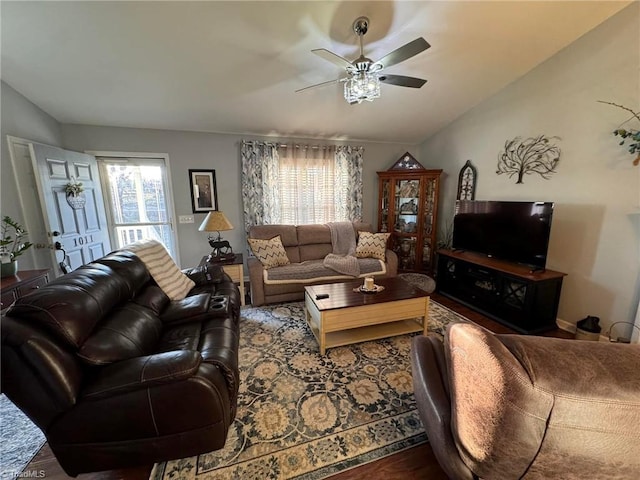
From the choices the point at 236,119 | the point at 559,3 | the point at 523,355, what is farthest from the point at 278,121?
the point at 523,355

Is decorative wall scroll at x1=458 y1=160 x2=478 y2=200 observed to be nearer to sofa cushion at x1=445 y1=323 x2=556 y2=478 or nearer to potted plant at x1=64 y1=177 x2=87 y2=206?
sofa cushion at x1=445 y1=323 x2=556 y2=478

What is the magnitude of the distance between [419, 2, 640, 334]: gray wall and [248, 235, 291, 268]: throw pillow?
10.2 feet

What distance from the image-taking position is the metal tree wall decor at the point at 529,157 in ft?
9.35

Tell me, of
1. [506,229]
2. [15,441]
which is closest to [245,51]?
[15,441]

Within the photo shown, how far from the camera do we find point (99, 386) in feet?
3.85

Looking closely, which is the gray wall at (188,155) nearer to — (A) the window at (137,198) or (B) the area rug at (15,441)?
(A) the window at (137,198)

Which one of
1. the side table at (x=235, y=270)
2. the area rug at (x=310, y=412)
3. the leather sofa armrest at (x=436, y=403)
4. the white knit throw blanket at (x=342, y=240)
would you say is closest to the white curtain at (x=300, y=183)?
the white knit throw blanket at (x=342, y=240)

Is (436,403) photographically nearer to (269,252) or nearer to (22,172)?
(269,252)

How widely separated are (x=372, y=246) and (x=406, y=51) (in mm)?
2474

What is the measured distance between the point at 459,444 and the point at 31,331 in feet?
5.82

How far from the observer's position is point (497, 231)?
312 cm

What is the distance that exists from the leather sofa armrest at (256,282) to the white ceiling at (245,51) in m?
2.03

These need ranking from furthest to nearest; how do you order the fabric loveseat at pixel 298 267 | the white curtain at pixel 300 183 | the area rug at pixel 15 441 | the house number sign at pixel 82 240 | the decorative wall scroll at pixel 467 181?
the white curtain at pixel 300 183, the decorative wall scroll at pixel 467 181, the fabric loveseat at pixel 298 267, the house number sign at pixel 82 240, the area rug at pixel 15 441

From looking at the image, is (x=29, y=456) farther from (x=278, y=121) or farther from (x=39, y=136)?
(x=278, y=121)
